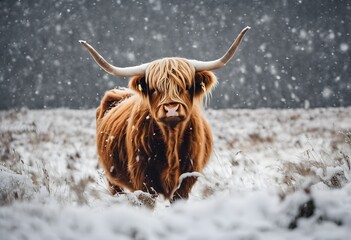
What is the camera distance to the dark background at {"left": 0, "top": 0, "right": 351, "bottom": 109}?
35.8 metres

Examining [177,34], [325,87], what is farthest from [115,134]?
[177,34]

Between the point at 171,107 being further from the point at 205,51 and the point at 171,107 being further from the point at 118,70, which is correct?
the point at 205,51

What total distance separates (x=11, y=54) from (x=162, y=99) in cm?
4671

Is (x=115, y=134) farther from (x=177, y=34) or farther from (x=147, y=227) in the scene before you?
(x=177, y=34)

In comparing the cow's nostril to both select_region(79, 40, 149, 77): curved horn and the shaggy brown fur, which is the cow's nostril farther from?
select_region(79, 40, 149, 77): curved horn

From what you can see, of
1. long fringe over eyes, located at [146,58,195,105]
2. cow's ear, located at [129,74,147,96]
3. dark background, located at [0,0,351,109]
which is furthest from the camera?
dark background, located at [0,0,351,109]

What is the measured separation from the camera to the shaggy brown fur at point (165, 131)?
309cm

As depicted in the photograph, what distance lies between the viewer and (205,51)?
160ft

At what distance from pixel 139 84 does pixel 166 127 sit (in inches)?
20.4

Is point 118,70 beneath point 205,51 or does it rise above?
beneath

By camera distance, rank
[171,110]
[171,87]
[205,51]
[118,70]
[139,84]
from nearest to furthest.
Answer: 1. [171,110]
2. [171,87]
3. [139,84]
4. [118,70]
5. [205,51]

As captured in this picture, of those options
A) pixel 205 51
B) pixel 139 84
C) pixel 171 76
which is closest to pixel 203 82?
pixel 171 76

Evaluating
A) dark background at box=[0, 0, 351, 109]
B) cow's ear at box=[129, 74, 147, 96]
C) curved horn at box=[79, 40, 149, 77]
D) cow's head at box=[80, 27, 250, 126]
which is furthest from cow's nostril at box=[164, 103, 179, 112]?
dark background at box=[0, 0, 351, 109]

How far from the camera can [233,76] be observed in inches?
1622
